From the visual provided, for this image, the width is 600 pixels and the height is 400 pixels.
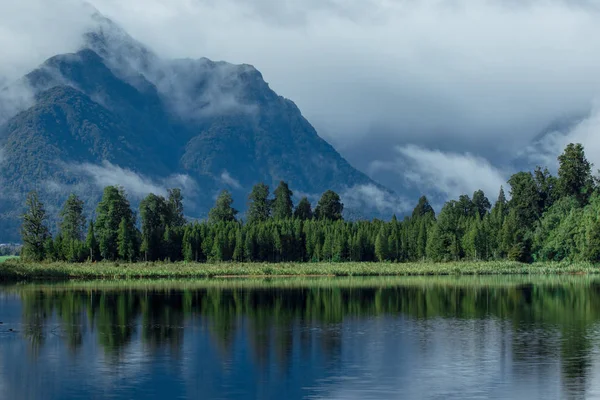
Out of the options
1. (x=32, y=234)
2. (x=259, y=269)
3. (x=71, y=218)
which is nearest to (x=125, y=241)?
(x=32, y=234)

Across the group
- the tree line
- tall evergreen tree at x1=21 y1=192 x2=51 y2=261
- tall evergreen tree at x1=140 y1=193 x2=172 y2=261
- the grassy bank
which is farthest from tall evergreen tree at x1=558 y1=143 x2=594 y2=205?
tall evergreen tree at x1=21 y1=192 x2=51 y2=261

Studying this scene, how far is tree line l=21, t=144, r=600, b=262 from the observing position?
14412 cm

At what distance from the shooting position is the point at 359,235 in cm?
16888

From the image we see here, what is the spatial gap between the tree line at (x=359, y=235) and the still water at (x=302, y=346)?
57.8 metres

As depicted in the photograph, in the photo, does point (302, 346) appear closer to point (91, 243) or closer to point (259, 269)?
point (259, 269)

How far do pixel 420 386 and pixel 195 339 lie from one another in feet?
63.2

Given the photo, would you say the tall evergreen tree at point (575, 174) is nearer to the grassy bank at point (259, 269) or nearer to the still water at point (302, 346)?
the grassy bank at point (259, 269)

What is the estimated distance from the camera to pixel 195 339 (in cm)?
5450

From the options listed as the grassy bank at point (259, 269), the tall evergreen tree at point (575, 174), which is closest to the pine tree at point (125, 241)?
the grassy bank at point (259, 269)

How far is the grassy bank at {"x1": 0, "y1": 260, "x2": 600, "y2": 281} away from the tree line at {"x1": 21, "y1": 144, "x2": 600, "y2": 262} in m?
6.32

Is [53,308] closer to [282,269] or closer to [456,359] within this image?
[456,359]

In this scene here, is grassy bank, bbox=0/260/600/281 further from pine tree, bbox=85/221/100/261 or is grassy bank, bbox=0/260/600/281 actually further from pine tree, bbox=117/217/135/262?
pine tree, bbox=85/221/100/261

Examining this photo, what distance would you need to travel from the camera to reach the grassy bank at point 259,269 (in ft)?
404

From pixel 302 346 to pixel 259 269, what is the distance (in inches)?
3531
